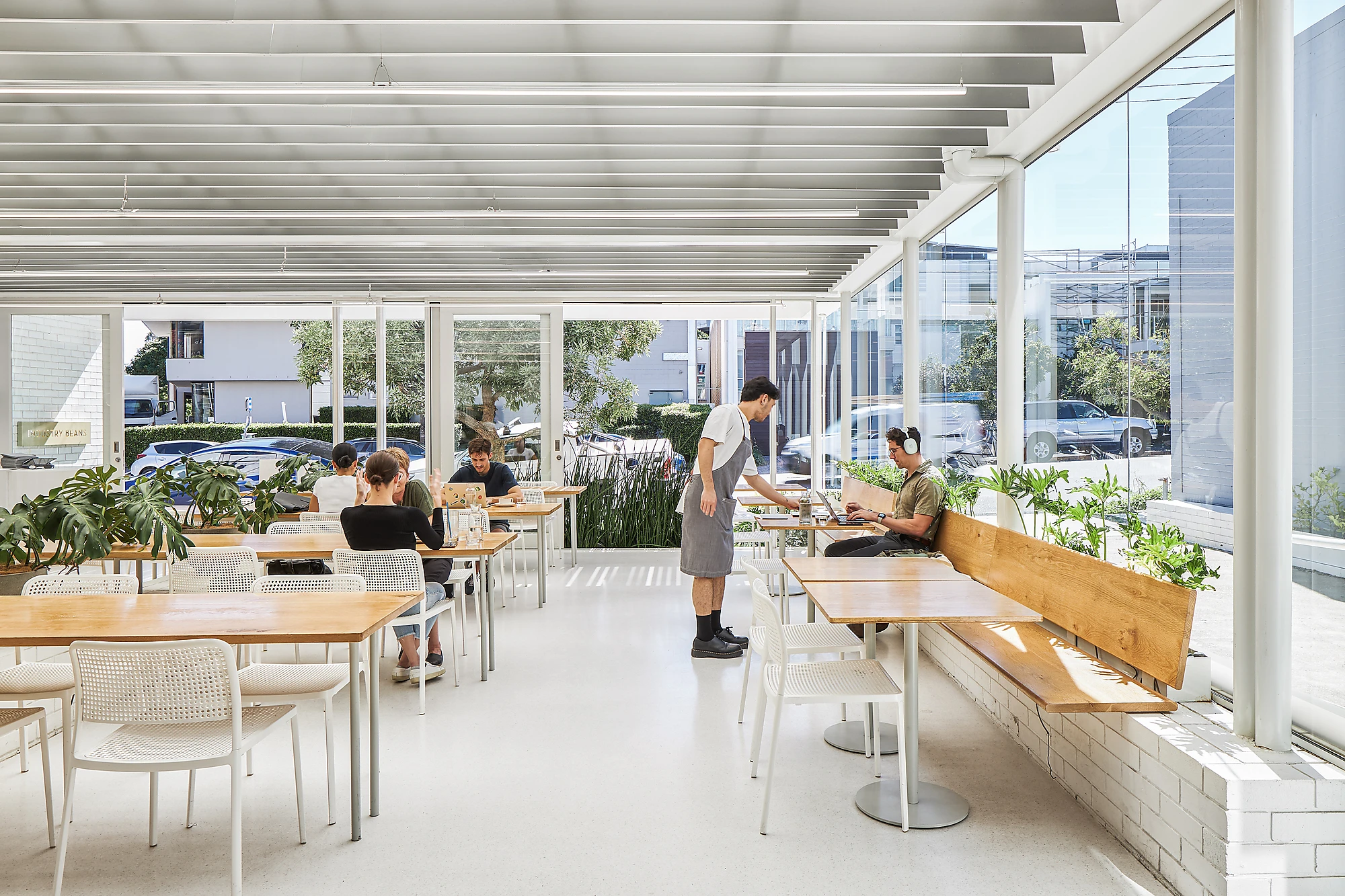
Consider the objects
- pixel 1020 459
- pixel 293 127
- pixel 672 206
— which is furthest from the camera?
pixel 672 206

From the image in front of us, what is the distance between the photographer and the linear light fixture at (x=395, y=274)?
8.95 metres

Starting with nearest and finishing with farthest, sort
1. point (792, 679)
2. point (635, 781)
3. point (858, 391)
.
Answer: point (792, 679)
point (635, 781)
point (858, 391)

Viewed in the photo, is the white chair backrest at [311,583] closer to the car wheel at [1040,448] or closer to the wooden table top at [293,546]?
the wooden table top at [293,546]

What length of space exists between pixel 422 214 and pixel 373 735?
13.6ft

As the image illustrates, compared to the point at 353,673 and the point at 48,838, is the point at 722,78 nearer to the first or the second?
the point at 353,673

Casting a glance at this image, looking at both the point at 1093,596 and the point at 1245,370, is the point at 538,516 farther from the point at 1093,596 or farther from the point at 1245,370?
the point at 1245,370

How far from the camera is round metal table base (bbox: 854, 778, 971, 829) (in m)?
3.17

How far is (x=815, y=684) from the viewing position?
3.27 metres

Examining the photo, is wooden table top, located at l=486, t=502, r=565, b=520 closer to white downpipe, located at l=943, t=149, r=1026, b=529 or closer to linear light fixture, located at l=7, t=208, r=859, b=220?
linear light fixture, located at l=7, t=208, r=859, b=220

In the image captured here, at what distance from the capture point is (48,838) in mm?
3094

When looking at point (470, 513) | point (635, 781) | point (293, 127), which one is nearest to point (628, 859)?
point (635, 781)

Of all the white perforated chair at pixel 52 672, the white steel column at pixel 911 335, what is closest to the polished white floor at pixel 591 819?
the white perforated chair at pixel 52 672

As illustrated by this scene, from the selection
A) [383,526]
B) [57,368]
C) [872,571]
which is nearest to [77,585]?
[383,526]

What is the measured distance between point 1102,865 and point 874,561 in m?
1.70
